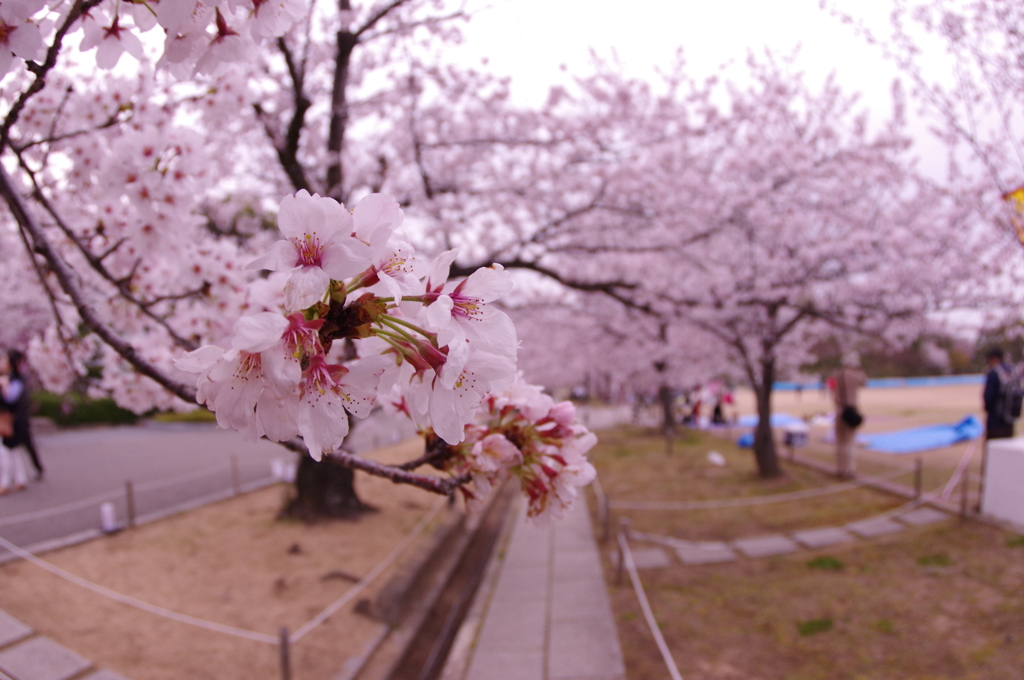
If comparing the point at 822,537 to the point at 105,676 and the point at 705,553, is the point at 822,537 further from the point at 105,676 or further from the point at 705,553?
the point at 105,676

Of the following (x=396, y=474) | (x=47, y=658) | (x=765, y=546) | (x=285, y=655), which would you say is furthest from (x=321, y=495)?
(x=396, y=474)

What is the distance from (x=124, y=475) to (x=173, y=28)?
1058cm

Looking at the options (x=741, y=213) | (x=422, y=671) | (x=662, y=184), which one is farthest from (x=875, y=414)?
(x=422, y=671)

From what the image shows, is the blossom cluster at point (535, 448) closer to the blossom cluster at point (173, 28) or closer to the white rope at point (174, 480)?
the blossom cluster at point (173, 28)

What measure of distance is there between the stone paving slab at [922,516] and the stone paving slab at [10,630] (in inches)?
312

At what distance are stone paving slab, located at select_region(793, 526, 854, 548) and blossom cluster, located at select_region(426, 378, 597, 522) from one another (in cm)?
590

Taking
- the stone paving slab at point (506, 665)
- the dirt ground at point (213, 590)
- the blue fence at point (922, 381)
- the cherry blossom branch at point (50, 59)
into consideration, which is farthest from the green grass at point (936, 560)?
the blue fence at point (922, 381)

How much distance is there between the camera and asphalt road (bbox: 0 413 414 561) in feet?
19.4

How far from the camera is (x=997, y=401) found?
705cm

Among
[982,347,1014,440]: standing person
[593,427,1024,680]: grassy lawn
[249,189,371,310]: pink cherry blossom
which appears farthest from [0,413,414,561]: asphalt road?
[982,347,1014,440]: standing person

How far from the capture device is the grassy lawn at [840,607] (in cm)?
361

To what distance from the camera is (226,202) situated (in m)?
9.07

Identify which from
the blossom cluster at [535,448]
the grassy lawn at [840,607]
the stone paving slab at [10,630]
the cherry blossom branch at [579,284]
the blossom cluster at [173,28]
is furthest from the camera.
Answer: the cherry blossom branch at [579,284]

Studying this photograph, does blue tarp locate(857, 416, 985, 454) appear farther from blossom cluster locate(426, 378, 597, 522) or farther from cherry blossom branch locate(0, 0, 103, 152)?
cherry blossom branch locate(0, 0, 103, 152)
